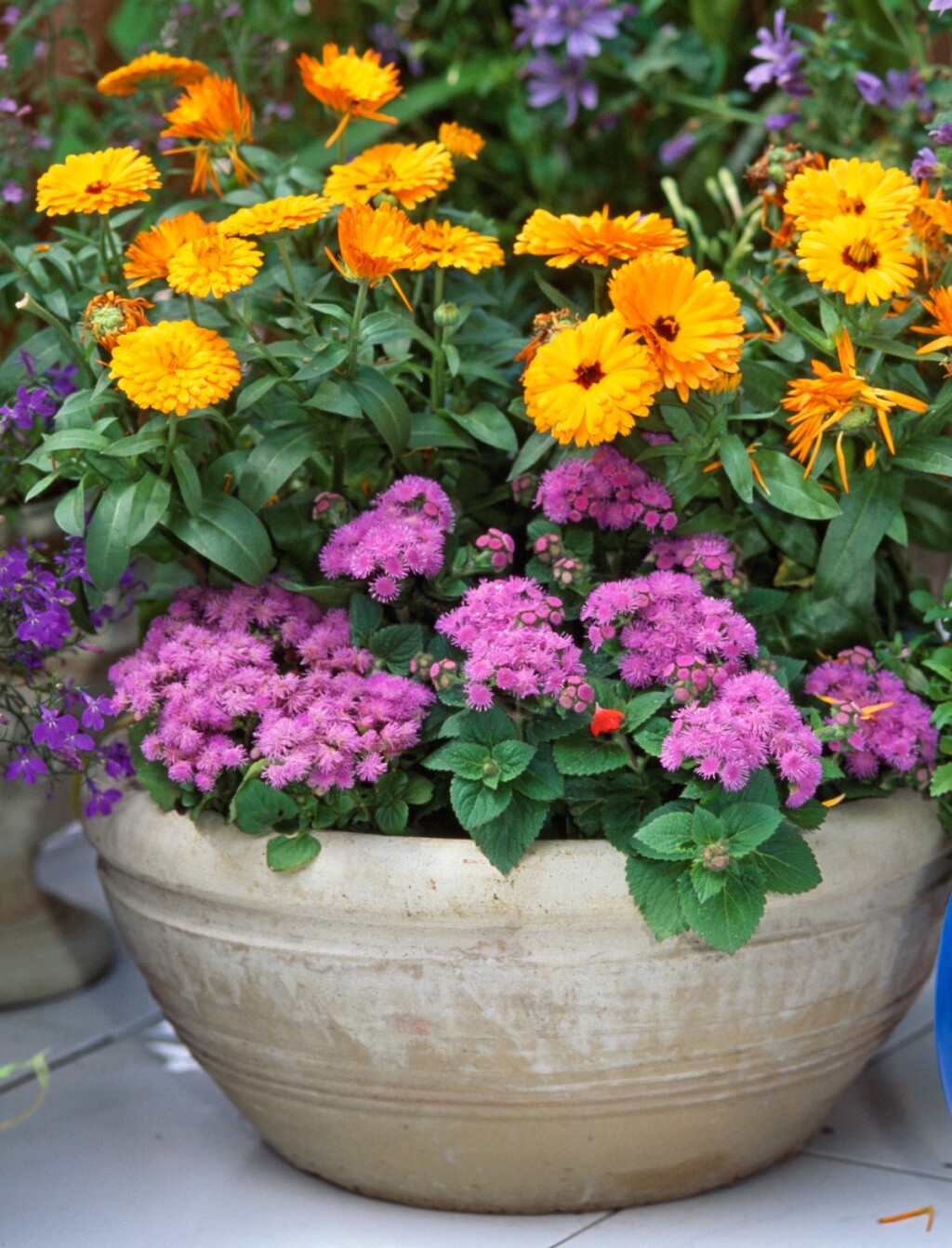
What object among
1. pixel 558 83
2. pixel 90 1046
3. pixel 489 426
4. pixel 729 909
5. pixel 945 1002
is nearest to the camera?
pixel 729 909

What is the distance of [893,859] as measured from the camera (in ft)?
3.42

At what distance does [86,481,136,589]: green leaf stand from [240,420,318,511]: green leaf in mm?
89

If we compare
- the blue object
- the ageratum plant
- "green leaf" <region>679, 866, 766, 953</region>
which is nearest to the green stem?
the ageratum plant

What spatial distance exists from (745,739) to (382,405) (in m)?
0.38

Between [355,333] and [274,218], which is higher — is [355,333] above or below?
below

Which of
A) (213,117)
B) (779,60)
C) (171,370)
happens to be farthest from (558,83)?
(171,370)

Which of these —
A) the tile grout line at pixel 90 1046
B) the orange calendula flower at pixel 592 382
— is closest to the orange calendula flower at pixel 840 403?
the orange calendula flower at pixel 592 382

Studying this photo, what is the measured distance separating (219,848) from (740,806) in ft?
1.26

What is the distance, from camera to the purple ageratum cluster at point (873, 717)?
1.05m

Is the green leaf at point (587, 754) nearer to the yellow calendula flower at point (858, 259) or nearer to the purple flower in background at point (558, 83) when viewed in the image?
the yellow calendula flower at point (858, 259)

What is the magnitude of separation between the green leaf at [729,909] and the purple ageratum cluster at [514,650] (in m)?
0.15

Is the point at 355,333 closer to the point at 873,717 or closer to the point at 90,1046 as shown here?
the point at 873,717

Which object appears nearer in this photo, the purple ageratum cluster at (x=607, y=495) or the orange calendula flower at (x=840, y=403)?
the orange calendula flower at (x=840, y=403)

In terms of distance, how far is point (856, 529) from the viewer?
1.09m
